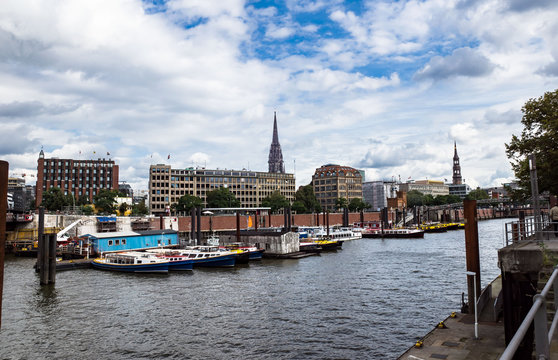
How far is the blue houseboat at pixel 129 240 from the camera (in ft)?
220

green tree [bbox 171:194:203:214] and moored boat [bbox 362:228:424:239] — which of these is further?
green tree [bbox 171:194:203:214]

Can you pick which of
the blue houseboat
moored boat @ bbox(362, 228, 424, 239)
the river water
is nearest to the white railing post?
the river water

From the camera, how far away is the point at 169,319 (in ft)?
104

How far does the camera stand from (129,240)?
71.0 metres

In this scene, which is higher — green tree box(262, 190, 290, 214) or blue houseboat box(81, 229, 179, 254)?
green tree box(262, 190, 290, 214)

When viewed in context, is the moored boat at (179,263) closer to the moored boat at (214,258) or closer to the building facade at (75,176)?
the moored boat at (214,258)

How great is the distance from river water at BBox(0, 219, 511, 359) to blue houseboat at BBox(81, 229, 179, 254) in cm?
1201

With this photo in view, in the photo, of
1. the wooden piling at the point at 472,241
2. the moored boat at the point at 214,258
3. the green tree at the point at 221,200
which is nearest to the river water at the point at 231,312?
the moored boat at the point at 214,258

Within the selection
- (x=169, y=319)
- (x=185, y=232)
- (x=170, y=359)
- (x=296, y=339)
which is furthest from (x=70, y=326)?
Result: (x=185, y=232)

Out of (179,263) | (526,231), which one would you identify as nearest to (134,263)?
(179,263)

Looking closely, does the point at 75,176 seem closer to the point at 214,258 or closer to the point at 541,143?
the point at 214,258

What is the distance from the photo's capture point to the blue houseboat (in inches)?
2643

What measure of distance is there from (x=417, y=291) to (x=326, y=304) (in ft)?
33.0

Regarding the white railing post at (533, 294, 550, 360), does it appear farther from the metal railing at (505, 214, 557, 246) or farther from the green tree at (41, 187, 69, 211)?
the green tree at (41, 187, 69, 211)
